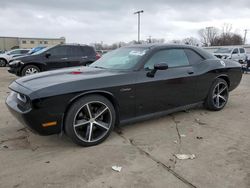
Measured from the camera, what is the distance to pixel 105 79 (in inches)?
150

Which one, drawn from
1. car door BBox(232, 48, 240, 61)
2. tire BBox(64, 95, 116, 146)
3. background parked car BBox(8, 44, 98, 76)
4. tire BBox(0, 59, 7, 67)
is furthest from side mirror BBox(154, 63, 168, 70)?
tire BBox(0, 59, 7, 67)

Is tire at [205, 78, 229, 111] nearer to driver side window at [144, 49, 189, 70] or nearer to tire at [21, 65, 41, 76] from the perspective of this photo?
driver side window at [144, 49, 189, 70]

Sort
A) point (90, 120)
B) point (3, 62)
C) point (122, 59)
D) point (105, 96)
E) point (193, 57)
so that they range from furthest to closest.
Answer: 1. point (3, 62)
2. point (193, 57)
3. point (122, 59)
4. point (105, 96)
5. point (90, 120)

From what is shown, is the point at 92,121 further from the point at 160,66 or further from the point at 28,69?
the point at 28,69

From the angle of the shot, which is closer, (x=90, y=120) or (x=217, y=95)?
(x=90, y=120)

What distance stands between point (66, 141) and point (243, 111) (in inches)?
158

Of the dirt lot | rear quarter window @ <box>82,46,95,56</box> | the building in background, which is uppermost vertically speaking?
the building in background

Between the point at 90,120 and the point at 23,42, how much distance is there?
88104 mm

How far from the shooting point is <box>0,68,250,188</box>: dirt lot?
2.82m

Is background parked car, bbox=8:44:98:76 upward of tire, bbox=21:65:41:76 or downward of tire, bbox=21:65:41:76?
upward

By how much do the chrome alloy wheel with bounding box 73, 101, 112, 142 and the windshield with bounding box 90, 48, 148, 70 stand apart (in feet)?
2.97

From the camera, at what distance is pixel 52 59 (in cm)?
1027

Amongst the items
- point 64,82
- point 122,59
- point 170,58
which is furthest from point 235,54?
point 64,82

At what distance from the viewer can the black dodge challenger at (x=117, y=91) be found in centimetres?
336
